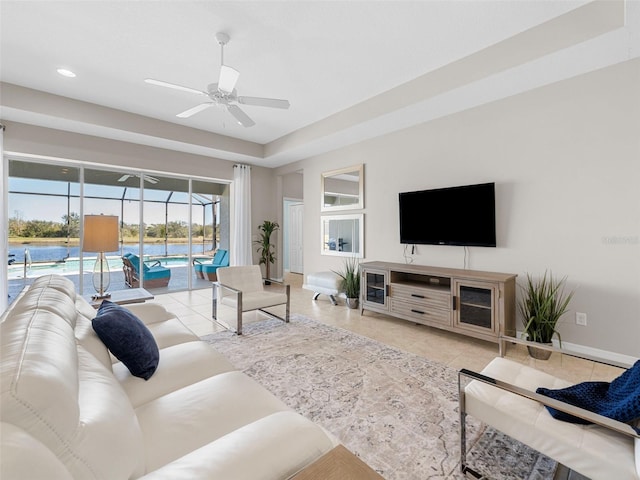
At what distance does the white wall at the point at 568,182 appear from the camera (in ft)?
8.68

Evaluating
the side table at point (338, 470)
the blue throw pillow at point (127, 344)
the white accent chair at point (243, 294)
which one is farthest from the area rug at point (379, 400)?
the blue throw pillow at point (127, 344)

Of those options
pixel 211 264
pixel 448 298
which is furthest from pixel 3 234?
pixel 448 298

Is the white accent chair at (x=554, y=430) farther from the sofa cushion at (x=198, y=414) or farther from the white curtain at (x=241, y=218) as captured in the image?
the white curtain at (x=241, y=218)

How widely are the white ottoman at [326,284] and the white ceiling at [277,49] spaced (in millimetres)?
2436

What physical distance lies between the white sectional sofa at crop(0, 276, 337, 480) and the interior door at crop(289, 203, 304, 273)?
6.83m

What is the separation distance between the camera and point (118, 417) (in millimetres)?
910

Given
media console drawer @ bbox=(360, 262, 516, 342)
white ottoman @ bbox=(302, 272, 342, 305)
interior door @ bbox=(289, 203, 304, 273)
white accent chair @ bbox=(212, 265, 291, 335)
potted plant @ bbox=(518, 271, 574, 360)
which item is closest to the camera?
potted plant @ bbox=(518, 271, 574, 360)

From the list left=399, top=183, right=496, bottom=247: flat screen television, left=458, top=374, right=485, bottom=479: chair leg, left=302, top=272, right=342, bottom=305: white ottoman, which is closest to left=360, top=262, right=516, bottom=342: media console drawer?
left=399, top=183, right=496, bottom=247: flat screen television

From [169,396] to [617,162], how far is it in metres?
4.03

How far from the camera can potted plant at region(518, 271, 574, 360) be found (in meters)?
2.82

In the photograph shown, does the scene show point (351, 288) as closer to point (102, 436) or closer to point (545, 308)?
point (545, 308)

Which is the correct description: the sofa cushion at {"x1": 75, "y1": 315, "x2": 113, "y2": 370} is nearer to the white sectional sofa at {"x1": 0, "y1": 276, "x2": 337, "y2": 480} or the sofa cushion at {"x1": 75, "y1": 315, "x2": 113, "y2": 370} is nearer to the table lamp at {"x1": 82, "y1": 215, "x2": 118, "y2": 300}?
the white sectional sofa at {"x1": 0, "y1": 276, "x2": 337, "y2": 480}

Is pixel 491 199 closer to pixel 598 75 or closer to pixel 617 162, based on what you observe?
pixel 617 162

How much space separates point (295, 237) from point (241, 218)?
2.47 metres
